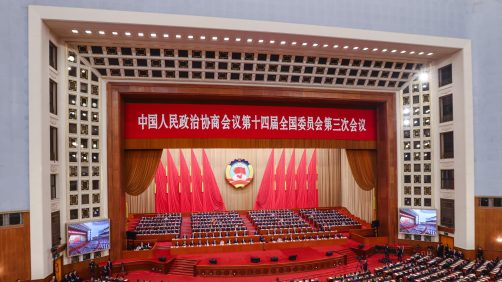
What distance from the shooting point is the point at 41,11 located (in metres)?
11.9

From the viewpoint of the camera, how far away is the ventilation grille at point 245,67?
572 inches

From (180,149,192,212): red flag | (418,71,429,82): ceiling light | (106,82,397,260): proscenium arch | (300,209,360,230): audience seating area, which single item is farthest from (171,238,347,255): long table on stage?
(418,71,429,82): ceiling light

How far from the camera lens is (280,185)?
83.7 feet

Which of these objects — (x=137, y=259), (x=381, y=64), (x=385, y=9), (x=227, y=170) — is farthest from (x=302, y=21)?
(x=227, y=170)

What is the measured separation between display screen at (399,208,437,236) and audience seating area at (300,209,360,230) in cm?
387

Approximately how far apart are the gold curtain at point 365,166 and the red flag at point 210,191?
998 cm

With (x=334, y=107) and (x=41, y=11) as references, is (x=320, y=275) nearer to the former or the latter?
(x=334, y=107)

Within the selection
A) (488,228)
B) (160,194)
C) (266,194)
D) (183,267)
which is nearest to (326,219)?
(266,194)

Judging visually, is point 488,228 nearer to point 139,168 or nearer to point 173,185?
point 139,168

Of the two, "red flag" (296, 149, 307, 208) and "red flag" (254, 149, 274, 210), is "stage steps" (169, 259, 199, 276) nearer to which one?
"red flag" (254, 149, 274, 210)

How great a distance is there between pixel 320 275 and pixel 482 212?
7686 millimetres

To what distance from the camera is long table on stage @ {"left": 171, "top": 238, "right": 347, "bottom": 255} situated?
52.6ft

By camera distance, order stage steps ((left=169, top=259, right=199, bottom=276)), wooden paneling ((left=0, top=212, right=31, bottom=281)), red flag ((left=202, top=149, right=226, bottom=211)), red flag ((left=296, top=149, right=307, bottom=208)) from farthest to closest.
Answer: red flag ((left=296, top=149, right=307, bottom=208)), red flag ((left=202, top=149, right=226, bottom=211)), stage steps ((left=169, top=259, right=199, bottom=276)), wooden paneling ((left=0, top=212, right=31, bottom=281))

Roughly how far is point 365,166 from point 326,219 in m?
4.53
